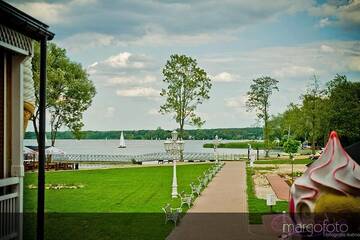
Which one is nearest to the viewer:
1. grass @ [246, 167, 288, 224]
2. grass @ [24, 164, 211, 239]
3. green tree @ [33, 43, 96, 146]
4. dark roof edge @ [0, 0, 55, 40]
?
dark roof edge @ [0, 0, 55, 40]

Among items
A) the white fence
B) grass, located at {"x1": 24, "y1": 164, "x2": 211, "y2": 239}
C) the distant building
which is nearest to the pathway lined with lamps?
grass, located at {"x1": 24, "y1": 164, "x2": 211, "y2": 239}

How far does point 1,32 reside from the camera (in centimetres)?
742

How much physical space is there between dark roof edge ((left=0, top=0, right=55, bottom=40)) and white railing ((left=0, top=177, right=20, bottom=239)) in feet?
7.44

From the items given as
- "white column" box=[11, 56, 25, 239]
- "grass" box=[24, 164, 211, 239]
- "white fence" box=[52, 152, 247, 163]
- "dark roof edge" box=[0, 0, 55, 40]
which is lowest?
"grass" box=[24, 164, 211, 239]

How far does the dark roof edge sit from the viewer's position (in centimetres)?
707

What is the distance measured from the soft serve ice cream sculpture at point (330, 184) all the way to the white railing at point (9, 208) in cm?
415

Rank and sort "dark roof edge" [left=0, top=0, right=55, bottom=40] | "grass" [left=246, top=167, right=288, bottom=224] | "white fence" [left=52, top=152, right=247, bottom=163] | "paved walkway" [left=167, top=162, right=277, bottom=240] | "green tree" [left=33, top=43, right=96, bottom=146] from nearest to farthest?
"dark roof edge" [left=0, top=0, right=55, bottom=40]
"paved walkway" [left=167, top=162, right=277, bottom=240]
"grass" [left=246, top=167, right=288, bottom=224]
"green tree" [left=33, top=43, right=96, bottom=146]
"white fence" [left=52, top=152, right=247, bottom=163]

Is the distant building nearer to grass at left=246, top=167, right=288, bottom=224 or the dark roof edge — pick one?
the dark roof edge

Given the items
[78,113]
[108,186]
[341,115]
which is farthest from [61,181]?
[341,115]

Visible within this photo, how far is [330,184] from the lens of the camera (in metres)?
7.12

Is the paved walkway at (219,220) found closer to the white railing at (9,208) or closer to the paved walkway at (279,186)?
the paved walkway at (279,186)

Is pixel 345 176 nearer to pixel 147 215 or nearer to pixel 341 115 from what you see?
pixel 147 215

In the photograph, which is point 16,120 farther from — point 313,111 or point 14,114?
point 313,111

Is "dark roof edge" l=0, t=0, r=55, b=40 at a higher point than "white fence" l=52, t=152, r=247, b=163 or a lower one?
higher
